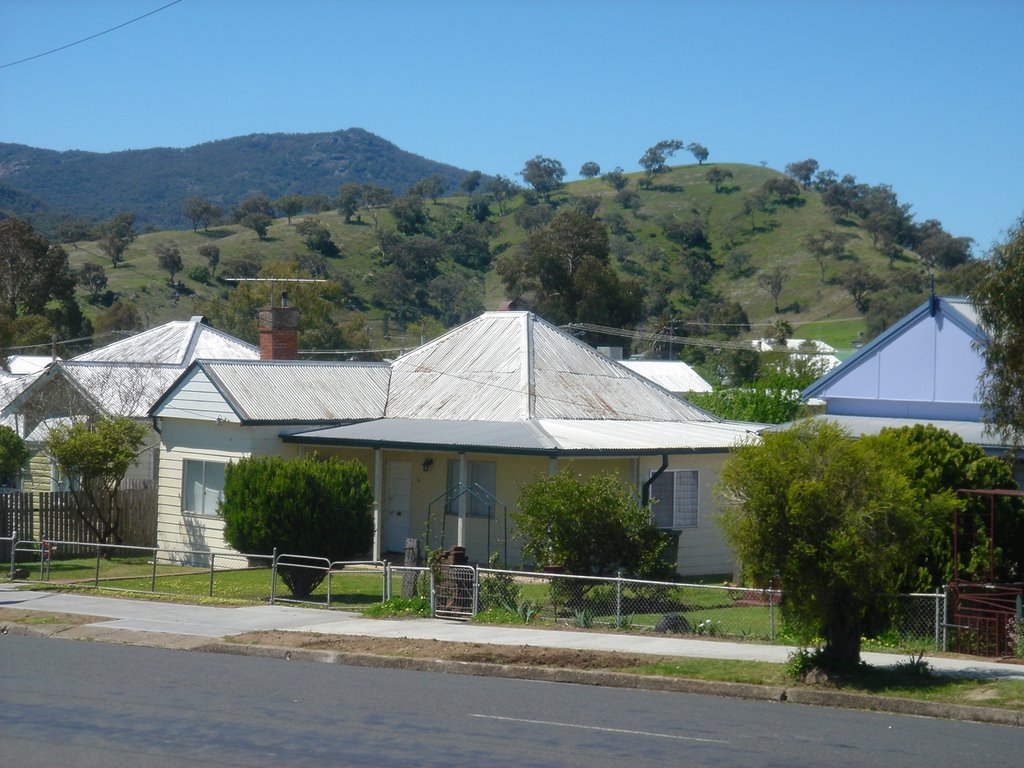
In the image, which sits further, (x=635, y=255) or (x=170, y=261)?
(x=635, y=255)

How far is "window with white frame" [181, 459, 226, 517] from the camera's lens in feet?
93.8

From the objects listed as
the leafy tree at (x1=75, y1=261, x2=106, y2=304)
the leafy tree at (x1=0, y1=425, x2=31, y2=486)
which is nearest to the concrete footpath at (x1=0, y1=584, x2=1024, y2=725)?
the leafy tree at (x1=0, y1=425, x2=31, y2=486)

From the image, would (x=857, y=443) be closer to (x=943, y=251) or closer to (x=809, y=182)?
(x=943, y=251)

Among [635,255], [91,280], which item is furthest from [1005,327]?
[635,255]

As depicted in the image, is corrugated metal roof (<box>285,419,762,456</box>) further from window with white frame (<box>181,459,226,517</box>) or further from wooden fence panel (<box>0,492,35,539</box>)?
wooden fence panel (<box>0,492,35,539</box>)

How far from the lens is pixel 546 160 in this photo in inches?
5625

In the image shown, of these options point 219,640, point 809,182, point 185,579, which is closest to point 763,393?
point 185,579

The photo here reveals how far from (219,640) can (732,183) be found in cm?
12509

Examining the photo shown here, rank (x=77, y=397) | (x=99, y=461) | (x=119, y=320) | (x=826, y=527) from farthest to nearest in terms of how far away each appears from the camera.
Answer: (x=119, y=320) → (x=77, y=397) → (x=99, y=461) → (x=826, y=527)

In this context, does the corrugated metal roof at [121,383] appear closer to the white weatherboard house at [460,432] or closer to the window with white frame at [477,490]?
the white weatherboard house at [460,432]

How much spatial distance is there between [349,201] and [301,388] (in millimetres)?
87828

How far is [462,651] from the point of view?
15.6 m

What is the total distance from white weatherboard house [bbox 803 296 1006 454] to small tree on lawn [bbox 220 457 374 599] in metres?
9.65

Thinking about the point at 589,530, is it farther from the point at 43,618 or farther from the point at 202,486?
the point at 202,486
